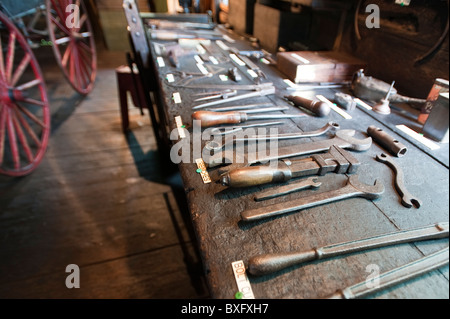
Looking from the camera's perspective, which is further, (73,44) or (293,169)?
(73,44)

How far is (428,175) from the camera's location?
1.09 meters

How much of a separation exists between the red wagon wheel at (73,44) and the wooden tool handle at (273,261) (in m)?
3.50

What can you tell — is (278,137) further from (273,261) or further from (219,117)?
(273,261)

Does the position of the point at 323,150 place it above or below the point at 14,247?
above

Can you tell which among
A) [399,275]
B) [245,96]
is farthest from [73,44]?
[399,275]

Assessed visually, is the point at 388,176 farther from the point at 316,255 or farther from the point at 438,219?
the point at 316,255

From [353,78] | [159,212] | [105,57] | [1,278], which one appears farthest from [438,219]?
[105,57]

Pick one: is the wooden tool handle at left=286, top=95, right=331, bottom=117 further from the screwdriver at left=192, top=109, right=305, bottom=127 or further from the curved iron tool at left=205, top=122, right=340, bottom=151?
the screwdriver at left=192, top=109, right=305, bottom=127

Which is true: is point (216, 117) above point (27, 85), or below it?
above

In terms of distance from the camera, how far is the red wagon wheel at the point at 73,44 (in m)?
3.28

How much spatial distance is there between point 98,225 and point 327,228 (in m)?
1.96

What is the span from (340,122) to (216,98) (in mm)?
798

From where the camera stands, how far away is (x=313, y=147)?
1220 millimetres

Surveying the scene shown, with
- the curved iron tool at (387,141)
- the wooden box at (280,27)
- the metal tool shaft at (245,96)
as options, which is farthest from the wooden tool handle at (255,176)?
the wooden box at (280,27)
